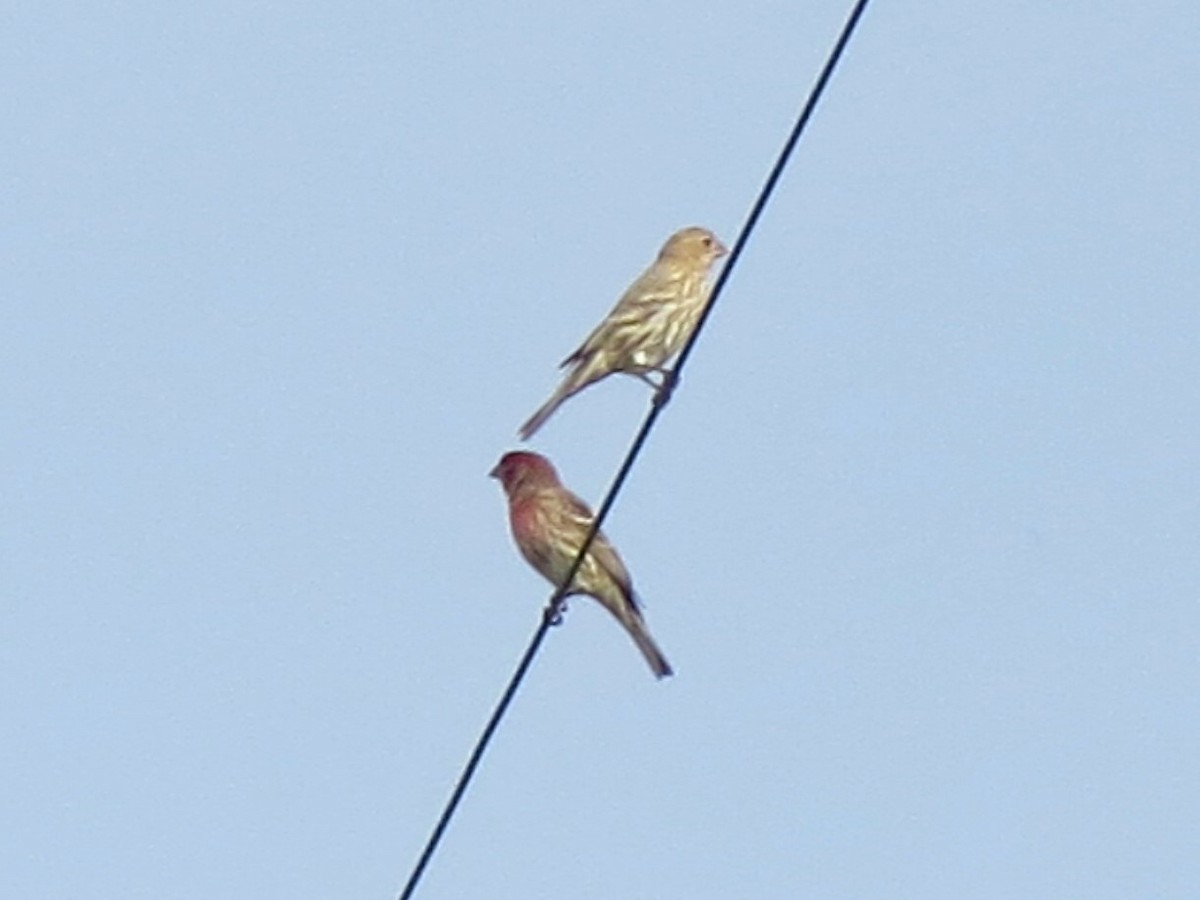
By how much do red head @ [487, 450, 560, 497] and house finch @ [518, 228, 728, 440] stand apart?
38.8 inches

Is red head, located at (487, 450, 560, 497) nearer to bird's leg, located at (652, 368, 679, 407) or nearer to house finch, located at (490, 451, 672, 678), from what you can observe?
house finch, located at (490, 451, 672, 678)

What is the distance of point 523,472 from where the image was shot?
695 inches

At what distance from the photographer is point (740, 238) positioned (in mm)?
10172

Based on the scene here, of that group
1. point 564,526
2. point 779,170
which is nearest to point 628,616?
point 564,526

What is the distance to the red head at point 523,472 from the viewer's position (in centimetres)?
1752

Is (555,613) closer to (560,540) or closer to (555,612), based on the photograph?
(555,612)

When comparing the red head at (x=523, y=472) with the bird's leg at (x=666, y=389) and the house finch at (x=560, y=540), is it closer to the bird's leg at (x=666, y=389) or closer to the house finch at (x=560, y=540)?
the house finch at (x=560, y=540)

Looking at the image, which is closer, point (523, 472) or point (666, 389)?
point (666, 389)

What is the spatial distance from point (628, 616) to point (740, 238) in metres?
6.36

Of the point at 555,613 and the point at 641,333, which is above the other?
the point at 641,333

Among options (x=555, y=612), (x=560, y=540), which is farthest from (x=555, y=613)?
(x=560, y=540)

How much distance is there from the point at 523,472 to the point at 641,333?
1.35 m

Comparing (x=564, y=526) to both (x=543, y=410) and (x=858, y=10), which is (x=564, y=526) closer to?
(x=543, y=410)

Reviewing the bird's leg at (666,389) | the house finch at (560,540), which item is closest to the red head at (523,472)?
the house finch at (560,540)
